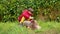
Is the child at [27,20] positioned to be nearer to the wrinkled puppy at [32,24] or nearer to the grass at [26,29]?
the wrinkled puppy at [32,24]

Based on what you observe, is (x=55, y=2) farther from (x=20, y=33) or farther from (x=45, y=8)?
(x=20, y=33)

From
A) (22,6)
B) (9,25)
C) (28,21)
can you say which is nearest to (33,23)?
(28,21)

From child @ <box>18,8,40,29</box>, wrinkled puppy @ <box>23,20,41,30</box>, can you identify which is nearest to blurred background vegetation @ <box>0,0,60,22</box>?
child @ <box>18,8,40,29</box>

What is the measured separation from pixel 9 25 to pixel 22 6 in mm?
1953

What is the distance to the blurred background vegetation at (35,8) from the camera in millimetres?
12227

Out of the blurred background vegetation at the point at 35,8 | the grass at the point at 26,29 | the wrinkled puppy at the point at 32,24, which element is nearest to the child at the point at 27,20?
the wrinkled puppy at the point at 32,24

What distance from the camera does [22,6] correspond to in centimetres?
1234

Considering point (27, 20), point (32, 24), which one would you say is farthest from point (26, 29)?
point (27, 20)

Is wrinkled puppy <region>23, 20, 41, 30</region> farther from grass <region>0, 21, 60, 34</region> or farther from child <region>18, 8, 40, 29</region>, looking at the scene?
grass <region>0, 21, 60, 34</region>

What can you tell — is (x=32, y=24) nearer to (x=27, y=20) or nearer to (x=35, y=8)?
(x=27, y=20)

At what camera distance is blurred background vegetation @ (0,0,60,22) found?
12227 millimetres

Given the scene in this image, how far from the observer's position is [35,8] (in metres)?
12.4

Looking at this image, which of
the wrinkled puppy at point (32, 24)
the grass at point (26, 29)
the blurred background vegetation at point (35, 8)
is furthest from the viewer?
the blurred background vegetation at point (35, 8)

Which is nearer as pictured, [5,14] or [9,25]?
[9,25]
